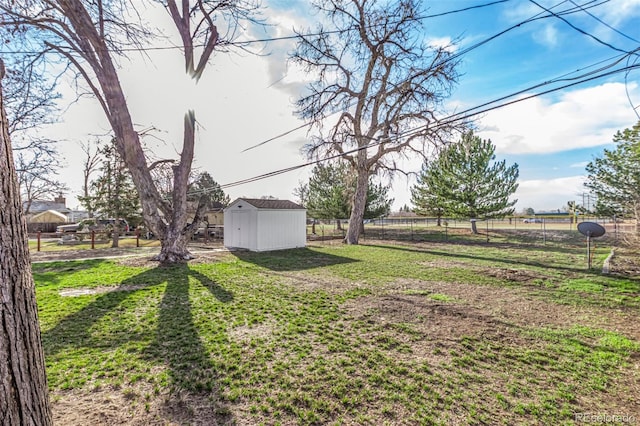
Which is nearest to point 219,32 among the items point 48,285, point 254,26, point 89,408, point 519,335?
point 254,26

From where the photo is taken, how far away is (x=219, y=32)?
31.6ft

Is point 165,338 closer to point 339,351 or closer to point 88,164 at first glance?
point 339,351

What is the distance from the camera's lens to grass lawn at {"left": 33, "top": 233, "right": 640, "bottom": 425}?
7.87ft

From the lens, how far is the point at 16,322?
1272mm

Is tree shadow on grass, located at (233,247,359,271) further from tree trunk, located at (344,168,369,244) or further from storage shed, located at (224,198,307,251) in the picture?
tree trunk, located at (344,168,369,244)

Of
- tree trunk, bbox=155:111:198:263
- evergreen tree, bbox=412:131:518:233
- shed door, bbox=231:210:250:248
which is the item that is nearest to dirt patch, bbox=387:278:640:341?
tree trunk, bbox=155:111:198:263

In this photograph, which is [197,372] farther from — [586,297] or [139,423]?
[586,297]

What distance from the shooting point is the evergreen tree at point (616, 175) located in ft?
48.8

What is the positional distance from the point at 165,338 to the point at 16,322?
2.77 m

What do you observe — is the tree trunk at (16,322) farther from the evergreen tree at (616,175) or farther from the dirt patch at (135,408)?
the evergreen tree at (616,175)

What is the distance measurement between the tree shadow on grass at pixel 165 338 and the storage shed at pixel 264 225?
696cm

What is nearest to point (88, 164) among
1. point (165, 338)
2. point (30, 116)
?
point (30, 116)

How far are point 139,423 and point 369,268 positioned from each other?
7.28 meters

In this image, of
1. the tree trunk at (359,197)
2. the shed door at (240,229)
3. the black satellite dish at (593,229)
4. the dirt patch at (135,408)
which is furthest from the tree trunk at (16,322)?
the tree trunk at (359,197)
